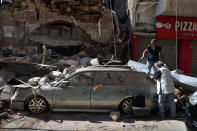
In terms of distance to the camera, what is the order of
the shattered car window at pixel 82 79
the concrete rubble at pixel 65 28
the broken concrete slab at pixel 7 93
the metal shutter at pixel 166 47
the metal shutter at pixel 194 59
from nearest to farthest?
the shattered car window at pixel 82 79
the broken concrete slab at pixel 7 93
the concrete rubble at pixel 65 28
the metal shutter at pixel 166 47
the metal shutter at pixel 194 59

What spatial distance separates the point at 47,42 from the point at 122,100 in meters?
7.02

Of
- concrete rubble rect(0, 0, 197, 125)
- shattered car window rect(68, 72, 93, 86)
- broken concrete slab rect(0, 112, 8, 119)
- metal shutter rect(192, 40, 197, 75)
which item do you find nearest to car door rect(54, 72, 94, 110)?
shattered car window rect(68, 72, 93, 86)

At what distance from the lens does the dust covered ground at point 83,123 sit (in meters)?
5.14

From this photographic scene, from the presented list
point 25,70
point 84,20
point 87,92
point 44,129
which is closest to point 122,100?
point 87,92

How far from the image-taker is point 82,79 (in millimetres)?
6137

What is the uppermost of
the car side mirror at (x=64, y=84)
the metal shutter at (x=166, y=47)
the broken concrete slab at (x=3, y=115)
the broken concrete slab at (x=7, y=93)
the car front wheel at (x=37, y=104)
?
the metal shutter at (x=166, y=47)

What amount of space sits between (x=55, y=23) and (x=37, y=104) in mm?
7200

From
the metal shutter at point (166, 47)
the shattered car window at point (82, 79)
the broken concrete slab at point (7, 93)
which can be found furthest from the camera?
the metal shutter at point (166, 47)

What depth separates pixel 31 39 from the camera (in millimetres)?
11430

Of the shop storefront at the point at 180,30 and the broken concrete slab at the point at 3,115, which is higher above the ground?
the shop storefront at the point at 180,30

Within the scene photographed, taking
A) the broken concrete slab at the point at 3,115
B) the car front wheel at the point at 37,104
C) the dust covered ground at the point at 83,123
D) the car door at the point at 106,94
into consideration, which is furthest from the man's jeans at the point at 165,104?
the broken concrete slab at the point at 3,115

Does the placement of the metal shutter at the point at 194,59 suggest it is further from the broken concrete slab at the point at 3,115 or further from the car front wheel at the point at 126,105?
the broken concrete slab at the point at 3,115

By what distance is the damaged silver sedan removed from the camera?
598cm

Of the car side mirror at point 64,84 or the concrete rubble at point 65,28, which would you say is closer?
the car side mirror at point 64,84
